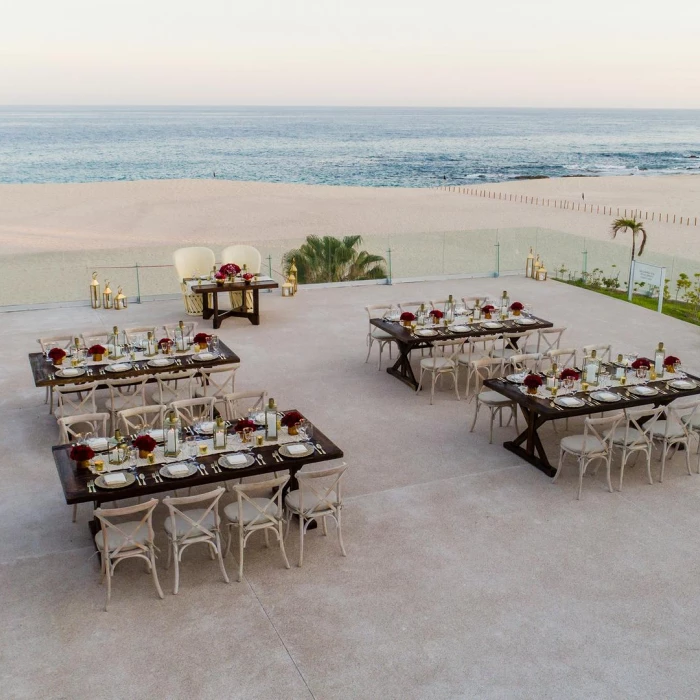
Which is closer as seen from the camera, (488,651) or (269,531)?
(488,651)

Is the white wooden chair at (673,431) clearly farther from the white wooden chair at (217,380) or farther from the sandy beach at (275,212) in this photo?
the sandy beach at (275,212)

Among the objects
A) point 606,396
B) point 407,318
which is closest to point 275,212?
point 407,318

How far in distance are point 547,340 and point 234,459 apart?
8.06 meters

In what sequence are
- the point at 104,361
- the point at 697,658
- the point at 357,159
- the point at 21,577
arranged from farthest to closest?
the point at 357,159 < the point at 104,361 < the point at 21,577 < the point at 697,658

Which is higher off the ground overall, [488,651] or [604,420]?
[604,420]

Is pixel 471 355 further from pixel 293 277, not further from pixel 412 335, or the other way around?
pixel 293 277

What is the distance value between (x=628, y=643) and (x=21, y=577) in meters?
5.23

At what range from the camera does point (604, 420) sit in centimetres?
912

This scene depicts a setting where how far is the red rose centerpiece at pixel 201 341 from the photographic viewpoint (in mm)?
12203

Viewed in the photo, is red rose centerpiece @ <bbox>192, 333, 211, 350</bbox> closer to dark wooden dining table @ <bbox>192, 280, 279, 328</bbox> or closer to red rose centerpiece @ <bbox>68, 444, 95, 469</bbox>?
dark wooden dining table @ <bbox>192, 280, 279, 328</bbox>

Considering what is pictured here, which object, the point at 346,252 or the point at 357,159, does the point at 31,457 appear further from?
the point at 357,159

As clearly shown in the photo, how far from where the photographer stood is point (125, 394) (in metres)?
12.6

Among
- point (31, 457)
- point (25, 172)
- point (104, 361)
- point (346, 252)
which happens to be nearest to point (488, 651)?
point (31, 457)

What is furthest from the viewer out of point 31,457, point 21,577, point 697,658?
point 31,457
